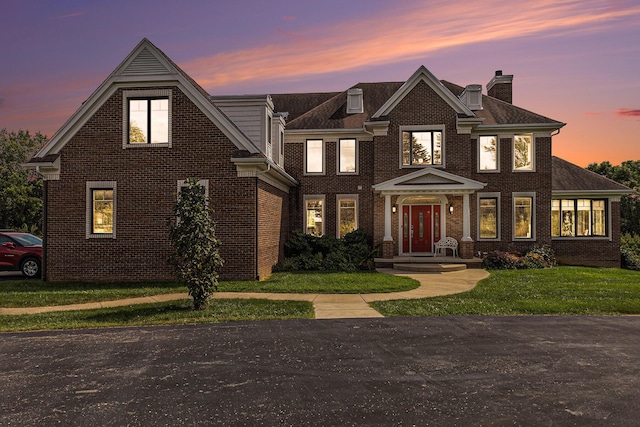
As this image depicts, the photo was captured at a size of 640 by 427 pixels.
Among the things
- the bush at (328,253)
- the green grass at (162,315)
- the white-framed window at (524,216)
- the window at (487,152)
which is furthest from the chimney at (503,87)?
the green grass at (162,315)

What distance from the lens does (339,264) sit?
20766 mm

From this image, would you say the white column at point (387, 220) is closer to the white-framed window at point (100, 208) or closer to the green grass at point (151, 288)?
the green grass at point (151, 288)

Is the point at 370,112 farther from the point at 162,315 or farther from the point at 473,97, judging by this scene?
the point at 162,315

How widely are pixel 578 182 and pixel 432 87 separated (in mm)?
9758

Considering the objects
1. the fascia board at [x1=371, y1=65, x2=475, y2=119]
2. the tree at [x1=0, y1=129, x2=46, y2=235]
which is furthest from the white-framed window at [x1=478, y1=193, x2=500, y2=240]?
the tree at [x1=0, y1=129, x2=46, y2=235]

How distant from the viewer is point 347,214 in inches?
955

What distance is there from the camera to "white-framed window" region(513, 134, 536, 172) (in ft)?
78.2

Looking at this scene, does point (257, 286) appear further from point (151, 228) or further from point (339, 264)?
point (339, 264)

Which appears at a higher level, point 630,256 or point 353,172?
point 353,172

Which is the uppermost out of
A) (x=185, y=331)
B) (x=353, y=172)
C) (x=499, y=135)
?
(x=499, y=135)

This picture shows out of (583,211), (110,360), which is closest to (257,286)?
(110,360)

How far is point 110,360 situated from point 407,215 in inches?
714

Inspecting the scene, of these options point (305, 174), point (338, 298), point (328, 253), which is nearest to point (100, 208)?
point (338, 298)

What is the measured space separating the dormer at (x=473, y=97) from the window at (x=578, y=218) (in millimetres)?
6565
